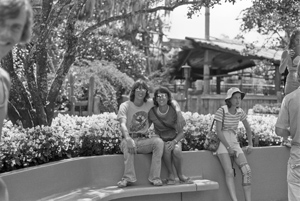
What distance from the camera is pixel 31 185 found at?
16.7 feet

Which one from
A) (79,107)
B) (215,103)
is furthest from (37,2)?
(215,103)

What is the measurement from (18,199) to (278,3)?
6770 mm

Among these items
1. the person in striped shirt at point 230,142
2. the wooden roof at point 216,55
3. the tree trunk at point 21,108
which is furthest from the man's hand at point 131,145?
the wooden roof at point 216,55

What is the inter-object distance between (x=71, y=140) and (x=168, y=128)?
1.25m

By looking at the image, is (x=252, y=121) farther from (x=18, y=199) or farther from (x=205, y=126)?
(x=18, y=199)

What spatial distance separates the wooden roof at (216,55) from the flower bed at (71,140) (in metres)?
9.57

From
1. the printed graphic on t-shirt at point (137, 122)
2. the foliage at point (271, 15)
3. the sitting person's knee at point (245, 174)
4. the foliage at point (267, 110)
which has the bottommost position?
the sitting person's knee at point (245, 174)

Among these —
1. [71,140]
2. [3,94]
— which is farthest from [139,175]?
[3,94]

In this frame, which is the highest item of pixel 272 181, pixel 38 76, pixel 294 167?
pixel 38 76

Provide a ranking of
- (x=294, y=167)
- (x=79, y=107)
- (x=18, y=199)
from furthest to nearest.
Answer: (x=79, y=107) → (x=18, y=199) → (x=294, y=167)

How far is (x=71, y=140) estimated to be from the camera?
624 centimetres

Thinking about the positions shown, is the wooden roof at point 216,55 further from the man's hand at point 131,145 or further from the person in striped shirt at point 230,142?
the man's hand at point 131,145

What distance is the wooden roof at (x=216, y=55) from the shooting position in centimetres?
1903

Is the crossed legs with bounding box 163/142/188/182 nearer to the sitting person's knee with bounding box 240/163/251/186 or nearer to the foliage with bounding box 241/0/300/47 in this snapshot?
the sitting person's knee with bounding box 240/163/251/186
